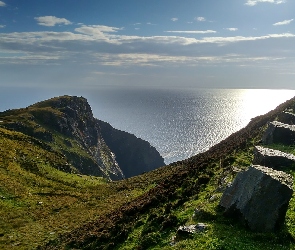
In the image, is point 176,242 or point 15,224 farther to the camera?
point 15,224

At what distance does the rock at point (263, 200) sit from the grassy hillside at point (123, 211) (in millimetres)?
583

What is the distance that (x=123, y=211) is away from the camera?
27.8 meters

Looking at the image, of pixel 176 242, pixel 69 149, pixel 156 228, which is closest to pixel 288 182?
pixel 176 242

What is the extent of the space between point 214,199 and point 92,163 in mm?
91521

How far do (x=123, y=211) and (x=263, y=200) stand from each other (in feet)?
52.4

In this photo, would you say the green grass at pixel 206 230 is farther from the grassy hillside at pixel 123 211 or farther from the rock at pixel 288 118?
the rock at pixel 288 118

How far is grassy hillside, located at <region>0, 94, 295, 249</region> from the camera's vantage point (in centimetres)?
1521

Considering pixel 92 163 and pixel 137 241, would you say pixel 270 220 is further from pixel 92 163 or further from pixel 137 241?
pixel 92 163

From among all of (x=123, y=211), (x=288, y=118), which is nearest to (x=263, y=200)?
(x=123, y=211)

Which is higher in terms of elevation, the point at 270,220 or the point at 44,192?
the point at 270,220

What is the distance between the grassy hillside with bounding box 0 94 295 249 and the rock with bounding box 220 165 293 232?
1.91ft

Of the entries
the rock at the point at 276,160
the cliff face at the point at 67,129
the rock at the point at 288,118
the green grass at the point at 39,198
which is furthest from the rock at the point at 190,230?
the cliff face at the point at 67,129

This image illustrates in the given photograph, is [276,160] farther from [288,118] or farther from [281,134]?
[288,118]

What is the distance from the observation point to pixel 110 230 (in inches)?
933
